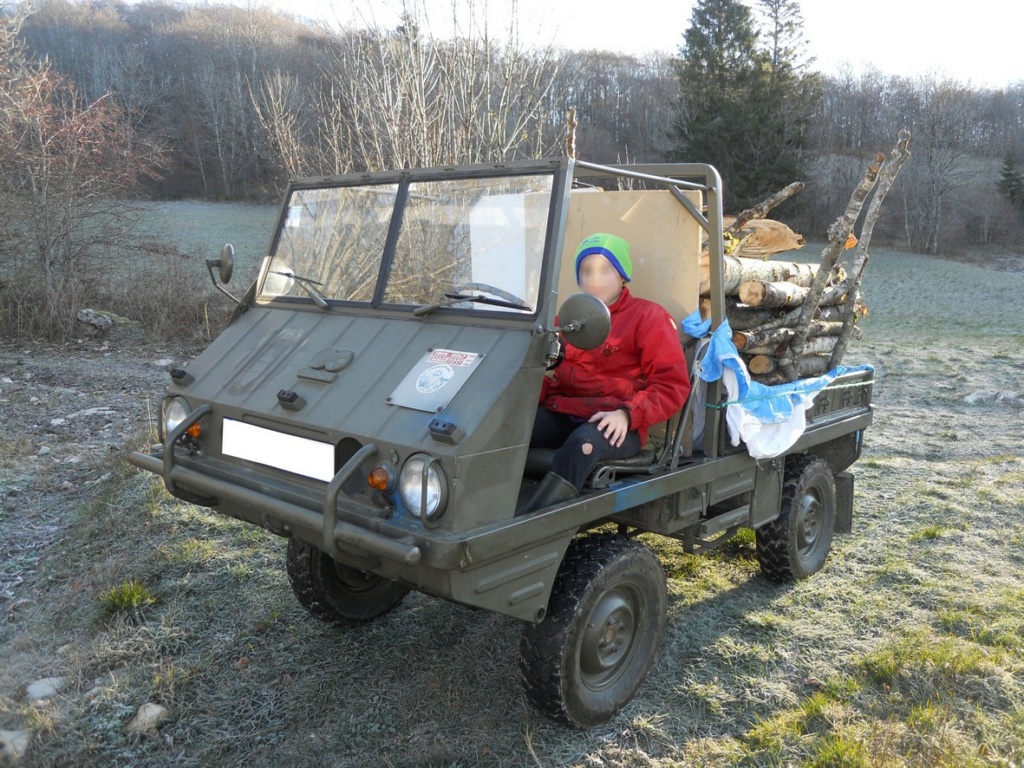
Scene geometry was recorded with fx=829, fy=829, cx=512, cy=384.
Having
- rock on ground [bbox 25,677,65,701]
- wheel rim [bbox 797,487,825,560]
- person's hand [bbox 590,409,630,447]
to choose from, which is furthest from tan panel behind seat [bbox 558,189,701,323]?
rock on ground [bbox 25,677,65,701]

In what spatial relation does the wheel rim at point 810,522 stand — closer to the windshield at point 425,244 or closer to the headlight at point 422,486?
the windshield at point 425,244

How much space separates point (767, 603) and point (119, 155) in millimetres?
13503

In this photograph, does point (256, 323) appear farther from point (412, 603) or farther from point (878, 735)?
point (878, 735)

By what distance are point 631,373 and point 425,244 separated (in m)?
1.10

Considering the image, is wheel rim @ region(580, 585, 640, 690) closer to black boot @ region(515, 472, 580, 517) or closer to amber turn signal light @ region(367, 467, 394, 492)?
black boot @ region(515, 472, 580, 517)

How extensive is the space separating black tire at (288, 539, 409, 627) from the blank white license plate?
2.65 ft

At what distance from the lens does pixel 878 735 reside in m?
3.39

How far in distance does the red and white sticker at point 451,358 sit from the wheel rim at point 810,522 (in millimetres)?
2744

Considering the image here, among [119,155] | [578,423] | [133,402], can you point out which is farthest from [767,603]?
[119,155]

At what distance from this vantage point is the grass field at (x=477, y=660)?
3.37 metres

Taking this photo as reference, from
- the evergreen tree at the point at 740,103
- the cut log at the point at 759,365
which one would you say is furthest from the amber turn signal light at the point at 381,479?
the evergreen tree at the point at 740,103

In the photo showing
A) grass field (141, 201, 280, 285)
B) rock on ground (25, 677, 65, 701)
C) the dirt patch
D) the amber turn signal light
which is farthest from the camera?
grass field (141, 201, 280, 285)

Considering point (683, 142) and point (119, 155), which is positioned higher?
point (683, 142)

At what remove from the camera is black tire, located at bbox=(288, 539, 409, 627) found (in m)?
4.13
